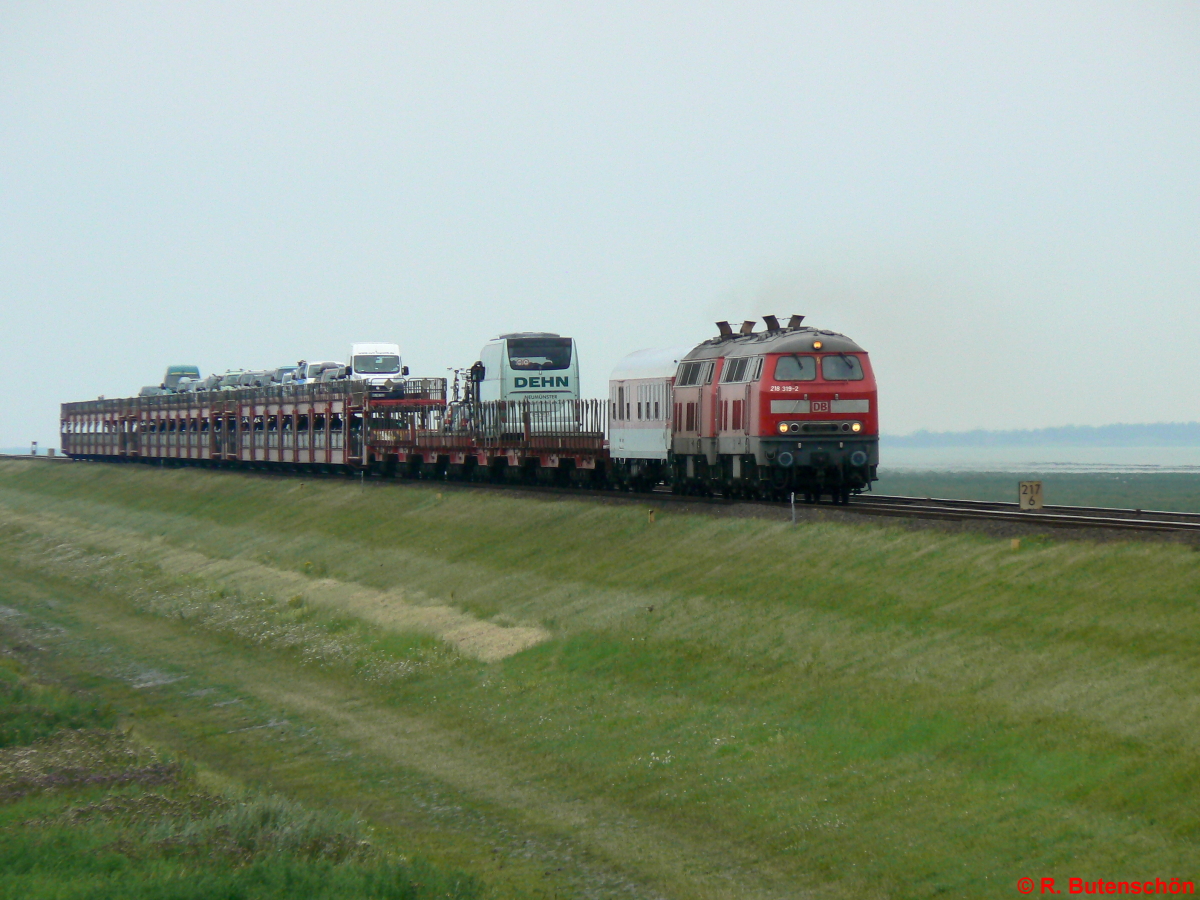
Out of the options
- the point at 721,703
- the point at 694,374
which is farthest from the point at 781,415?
the point at 721,703

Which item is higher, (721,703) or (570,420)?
(570,420)

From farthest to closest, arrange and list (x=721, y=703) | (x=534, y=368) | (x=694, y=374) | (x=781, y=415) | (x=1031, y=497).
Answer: (x=534, y=368), (x=694, y=374), (x=781, y=415), (x=1031, y=497), (x=721, y=703)

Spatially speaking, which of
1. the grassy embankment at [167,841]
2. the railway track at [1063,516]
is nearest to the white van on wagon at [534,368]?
the railway track at [1063,516]

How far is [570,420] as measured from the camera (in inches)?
1805

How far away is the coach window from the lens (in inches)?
1225

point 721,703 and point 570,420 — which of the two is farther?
point 570,420

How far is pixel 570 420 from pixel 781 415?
15.9m

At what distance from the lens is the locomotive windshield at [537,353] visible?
5206 centimetres

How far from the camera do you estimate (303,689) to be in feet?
87.3

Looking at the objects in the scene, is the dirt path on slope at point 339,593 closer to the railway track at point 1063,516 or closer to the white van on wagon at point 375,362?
the railway track at point 1063,516

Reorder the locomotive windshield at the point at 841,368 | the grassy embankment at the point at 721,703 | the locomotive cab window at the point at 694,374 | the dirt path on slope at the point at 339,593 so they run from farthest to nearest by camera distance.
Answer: the locomotive cab window at the point at 694,374, the locomotive windshield at the point at 841,368, the dirt path on slope at the point at 339,593, the grassy embankment at the point at 721,703

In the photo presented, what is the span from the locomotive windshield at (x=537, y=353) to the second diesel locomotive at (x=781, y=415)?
16.2 metres

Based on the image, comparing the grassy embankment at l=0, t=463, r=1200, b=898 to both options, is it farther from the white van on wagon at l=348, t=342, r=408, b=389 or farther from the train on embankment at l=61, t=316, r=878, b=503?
the white van on wagon at l=348, t=342, r=408, b=389

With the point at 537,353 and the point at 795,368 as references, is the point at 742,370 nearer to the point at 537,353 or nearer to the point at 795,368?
the point at 795,368
